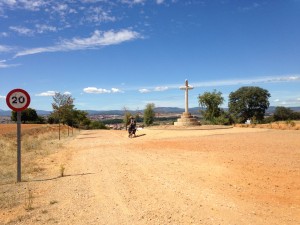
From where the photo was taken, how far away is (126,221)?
562cm

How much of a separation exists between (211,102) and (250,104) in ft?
86.7

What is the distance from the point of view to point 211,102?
5419 cm

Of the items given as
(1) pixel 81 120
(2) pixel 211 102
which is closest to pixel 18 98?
(2) pixel 211 102

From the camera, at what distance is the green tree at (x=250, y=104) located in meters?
76.4

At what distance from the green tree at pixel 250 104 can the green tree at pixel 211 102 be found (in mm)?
23165

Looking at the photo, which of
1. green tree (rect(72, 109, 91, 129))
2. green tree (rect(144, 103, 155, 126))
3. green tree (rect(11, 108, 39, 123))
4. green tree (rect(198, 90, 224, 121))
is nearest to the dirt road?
green tree (rect(198, 90, 224, 121))

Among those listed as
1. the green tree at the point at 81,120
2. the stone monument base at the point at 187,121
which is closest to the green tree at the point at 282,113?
the green tree at the point at 81,120

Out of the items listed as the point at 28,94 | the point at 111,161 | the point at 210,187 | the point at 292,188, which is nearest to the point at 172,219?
the point at 210,187

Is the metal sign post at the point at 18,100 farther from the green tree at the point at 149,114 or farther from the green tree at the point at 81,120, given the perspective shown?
the green tree at the point at 149,114

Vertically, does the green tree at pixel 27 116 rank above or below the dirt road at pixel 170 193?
above

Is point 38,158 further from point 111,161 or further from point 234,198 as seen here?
point 234,198

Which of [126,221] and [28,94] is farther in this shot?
[28,94]

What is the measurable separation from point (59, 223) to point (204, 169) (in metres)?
5.72

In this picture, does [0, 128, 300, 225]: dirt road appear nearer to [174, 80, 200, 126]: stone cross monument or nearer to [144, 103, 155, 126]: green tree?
[174, 80, 200, 126]: stone cross monument
